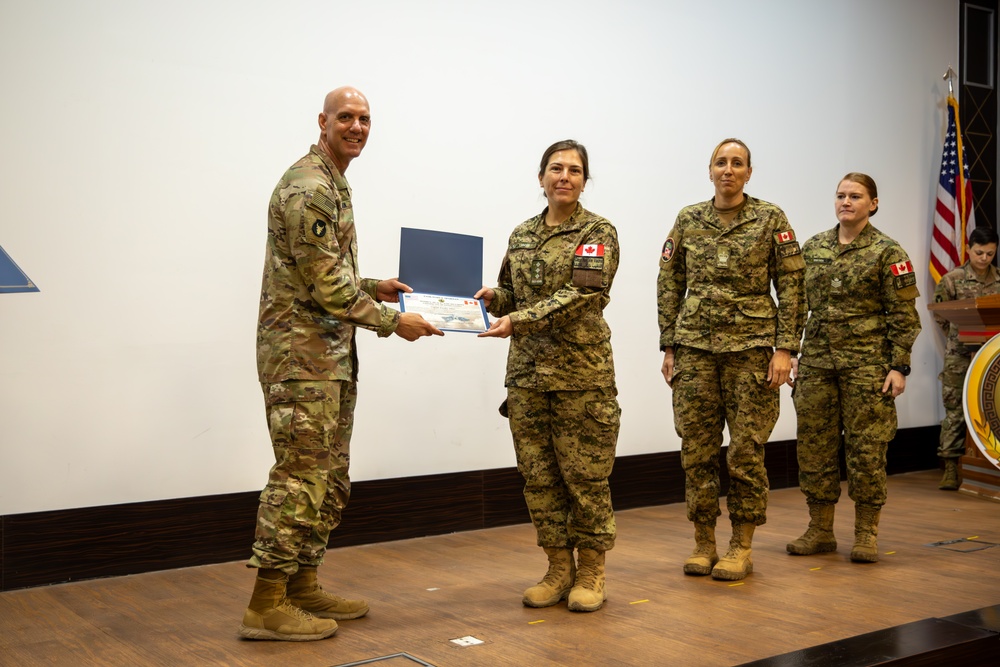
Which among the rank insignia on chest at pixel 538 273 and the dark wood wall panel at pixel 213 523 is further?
the dark wood wall panel at pixel 213 523

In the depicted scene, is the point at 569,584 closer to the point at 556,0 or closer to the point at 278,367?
the point at 278,367

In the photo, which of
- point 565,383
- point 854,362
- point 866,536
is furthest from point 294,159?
point 866,536

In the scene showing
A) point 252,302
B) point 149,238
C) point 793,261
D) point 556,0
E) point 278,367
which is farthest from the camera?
point 556,0

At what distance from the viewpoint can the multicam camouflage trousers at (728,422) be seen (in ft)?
11.2

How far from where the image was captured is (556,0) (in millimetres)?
4945

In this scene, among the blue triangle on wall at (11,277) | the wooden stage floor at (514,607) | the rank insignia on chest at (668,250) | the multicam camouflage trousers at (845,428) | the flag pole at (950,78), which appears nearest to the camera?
the wooden stage floor at (514,607)

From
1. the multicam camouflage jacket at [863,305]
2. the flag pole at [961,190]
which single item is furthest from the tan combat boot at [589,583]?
the flag pole at [961,190]

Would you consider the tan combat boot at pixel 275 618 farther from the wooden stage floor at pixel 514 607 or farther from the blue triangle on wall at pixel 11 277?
the blue triangle on wall at pixel 11 277

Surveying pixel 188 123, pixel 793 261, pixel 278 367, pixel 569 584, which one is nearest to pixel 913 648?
pixel 569 584

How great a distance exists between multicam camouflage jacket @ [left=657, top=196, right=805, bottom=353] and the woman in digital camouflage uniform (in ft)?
1.80

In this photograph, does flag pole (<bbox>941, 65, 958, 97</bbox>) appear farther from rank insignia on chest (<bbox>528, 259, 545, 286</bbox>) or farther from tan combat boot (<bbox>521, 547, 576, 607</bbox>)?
tan combat boot (<bbox>521, 547, 576, 607</bbox>)

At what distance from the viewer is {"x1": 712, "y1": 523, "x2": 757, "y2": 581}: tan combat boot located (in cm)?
342

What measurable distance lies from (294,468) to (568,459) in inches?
33.0

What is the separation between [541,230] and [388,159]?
4.79ft
